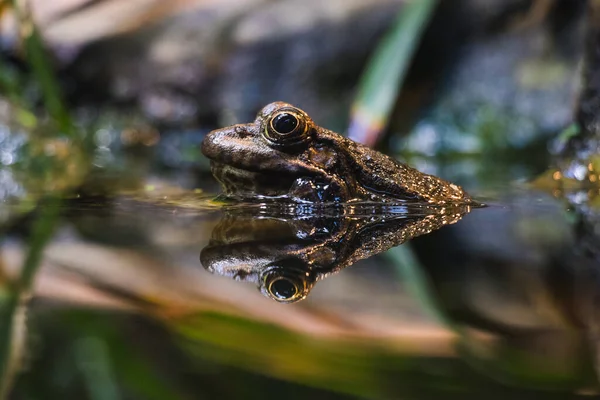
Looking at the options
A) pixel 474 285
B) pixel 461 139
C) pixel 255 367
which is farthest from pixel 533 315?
pixel 461 139

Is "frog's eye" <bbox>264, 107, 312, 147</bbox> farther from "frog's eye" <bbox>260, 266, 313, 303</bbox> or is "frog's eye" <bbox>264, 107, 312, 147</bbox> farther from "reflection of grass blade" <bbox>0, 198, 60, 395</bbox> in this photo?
"frog's eye" <bbox>260, 266, 313, 303</bbox>

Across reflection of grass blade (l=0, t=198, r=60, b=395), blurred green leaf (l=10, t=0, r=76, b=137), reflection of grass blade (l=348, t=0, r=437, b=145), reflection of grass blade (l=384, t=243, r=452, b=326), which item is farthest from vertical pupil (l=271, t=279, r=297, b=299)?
blurred green leaf (l=10, t=0, r=76, b=137)

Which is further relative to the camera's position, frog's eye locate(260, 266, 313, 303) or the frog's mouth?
the frog's mouth

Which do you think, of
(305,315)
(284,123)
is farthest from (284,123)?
(305,315)

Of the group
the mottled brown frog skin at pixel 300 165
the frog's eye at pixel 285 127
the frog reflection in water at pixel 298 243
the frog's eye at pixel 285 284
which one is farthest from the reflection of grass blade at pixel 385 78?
the frog's eye at pixel 285 284

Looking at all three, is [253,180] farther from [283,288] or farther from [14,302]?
[14,302]

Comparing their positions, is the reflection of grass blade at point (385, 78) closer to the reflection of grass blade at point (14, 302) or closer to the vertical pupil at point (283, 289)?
the reflection of grass blade at point (14, 302)

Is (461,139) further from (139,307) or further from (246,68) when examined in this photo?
(139,307)
